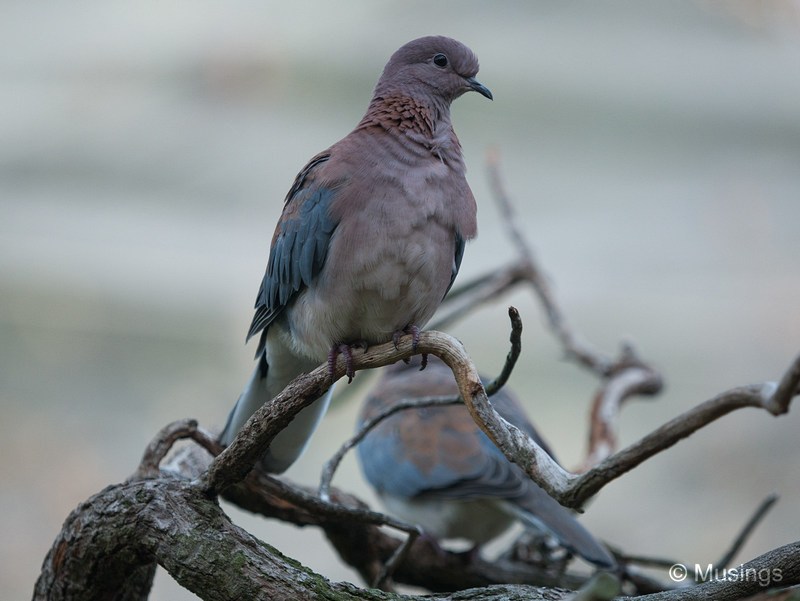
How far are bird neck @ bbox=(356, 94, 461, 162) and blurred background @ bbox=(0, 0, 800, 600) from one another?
163 inches

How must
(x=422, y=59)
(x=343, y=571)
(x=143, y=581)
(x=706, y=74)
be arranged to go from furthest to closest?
(x=706, y=74) → (x=343, y=571) → (x=422, y=59) → (x=143, y=581)

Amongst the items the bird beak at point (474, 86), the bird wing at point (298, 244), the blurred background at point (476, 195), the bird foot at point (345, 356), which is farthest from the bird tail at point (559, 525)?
the blurred background at point (476, 195)

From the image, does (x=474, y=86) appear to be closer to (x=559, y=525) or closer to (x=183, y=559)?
(x=559, y=525)

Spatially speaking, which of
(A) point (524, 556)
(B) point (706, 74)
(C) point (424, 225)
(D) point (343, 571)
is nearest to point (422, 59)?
(C) point (424, 225)

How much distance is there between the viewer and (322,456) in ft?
22.1

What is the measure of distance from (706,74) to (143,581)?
6.50 metres

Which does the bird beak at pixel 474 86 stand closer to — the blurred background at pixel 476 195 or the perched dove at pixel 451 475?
the perched dove at pixel 451 475

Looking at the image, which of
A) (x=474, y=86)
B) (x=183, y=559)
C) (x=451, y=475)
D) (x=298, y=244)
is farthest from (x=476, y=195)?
(x=183, y=559)

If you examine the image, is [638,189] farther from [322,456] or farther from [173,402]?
[173,402]

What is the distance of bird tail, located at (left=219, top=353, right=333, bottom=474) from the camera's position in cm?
243

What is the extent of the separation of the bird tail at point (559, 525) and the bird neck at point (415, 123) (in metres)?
1.24

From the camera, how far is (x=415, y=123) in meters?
2.44

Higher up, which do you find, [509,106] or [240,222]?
[509,106]

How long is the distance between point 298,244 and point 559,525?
1.40 metres
